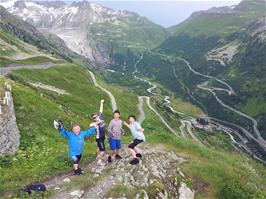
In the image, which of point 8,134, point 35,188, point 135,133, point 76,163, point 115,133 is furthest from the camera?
point 8,134

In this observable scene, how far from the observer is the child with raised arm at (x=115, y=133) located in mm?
31016

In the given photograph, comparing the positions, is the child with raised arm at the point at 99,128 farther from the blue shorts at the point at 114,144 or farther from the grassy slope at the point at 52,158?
the grassy slope at the point at 52,158

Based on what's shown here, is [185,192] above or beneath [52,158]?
above

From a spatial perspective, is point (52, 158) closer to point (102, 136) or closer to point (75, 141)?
point (102, 136)

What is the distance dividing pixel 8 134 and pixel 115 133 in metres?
14.2

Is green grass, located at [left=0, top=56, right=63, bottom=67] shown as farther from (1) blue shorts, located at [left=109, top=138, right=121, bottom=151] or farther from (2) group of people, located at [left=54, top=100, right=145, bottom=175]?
(1) blue shorts, located at [left=109, top=138, right=121, bottom=151]

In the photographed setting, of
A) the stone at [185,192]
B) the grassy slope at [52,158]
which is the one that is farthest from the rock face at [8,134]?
the stone at [185,192]

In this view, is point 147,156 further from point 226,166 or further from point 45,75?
point 45,75

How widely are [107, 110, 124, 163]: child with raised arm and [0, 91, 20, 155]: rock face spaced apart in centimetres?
1179

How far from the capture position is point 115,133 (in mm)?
31344

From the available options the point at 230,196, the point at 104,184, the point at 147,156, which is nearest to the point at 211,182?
the point at 230,196

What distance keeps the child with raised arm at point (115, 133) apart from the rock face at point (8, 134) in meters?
11.8

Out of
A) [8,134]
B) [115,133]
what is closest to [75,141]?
[115,133]

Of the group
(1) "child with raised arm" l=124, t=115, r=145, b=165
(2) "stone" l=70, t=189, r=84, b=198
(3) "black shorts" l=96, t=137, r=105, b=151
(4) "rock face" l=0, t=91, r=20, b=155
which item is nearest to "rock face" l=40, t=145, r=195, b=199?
(2) "stone" l=70, t=189, r=84, b=198
